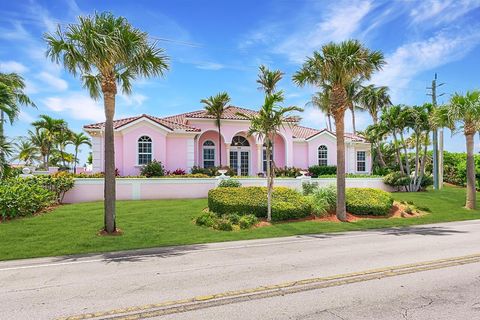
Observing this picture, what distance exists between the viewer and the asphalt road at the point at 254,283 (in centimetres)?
544

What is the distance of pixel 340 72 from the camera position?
16531mm

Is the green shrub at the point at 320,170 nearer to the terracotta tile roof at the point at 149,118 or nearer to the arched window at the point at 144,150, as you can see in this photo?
the terracotta tile roof at the point at 149,118

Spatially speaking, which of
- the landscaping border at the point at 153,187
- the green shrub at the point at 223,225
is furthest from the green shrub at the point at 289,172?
the green shrub at the point at 223,225

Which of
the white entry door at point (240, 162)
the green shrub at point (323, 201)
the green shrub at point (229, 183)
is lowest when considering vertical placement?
the green shrub at point (323, 201)

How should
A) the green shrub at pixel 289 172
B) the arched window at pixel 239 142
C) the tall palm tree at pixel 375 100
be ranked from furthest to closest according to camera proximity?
the tall palm tree at pixel 375 100 < the arched window at pixel 239 142 < the green shrub at pixel 289 172

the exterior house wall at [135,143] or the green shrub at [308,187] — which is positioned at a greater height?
the exterior house wall at [135,143]

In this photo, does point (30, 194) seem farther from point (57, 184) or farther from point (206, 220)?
point (206, 220)

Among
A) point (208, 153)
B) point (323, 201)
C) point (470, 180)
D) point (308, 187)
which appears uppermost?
point (208, 153)

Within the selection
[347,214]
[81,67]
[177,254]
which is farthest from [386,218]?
[81,67]

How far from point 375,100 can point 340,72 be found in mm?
24040

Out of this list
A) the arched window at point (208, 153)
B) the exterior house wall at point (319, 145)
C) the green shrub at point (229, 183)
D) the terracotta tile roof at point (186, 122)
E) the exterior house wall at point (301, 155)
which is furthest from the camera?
the exterior house wall at point (319, 145)

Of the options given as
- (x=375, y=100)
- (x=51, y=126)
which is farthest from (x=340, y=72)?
(x=51, y=126)

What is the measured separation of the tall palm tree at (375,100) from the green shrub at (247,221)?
86.1 feet

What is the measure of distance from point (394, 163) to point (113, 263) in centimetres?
3519
